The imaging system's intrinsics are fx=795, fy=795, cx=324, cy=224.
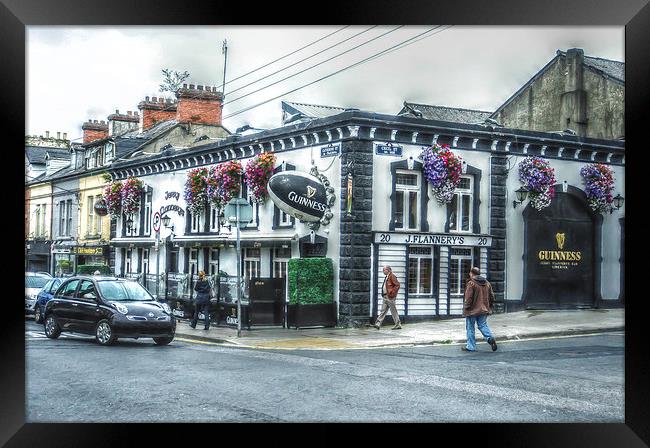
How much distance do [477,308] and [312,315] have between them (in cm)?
400

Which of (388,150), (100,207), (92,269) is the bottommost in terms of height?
(92,269)

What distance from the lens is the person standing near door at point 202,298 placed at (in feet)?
51.1

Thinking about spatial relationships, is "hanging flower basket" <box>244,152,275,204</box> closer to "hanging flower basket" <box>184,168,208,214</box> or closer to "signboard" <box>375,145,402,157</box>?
"hanging flower basket" <box>184,168,208,214</box>

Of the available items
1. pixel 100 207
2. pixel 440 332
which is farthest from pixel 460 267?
pixel 100 207

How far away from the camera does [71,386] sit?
35.6 feet

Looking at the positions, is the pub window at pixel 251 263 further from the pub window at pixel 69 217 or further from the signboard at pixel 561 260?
the signboard at pixel 561 260

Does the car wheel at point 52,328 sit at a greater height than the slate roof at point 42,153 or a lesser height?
lesser

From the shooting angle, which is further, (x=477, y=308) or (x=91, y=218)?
(x=91, y=218)

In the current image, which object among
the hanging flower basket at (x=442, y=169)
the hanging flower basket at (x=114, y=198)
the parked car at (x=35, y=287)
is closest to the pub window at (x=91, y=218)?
the hanging flower basket at (x=114, y=198)

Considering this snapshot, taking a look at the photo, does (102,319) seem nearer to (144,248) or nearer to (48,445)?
(144,248)

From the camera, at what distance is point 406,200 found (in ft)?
50.6

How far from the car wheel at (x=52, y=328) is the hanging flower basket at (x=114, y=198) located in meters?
2.28

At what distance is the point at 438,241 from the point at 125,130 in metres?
6.38

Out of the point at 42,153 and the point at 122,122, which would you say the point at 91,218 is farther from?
the point at 42,153
